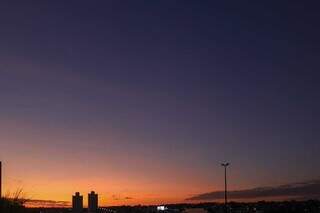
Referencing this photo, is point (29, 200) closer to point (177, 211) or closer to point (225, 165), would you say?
point (225, 165)

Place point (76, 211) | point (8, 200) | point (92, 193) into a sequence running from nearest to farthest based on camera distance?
point (8, 200)
point (76, 211)
point (92, 193)

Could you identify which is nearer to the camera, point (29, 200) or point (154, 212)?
point (29, 200)

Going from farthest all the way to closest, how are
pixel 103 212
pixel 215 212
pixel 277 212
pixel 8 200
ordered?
pixel 215 212 < pixel 277 212 < pixel 103 212 < pixel 8 200

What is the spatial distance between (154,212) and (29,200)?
122 m

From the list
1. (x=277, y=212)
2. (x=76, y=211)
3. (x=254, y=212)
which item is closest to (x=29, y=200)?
(x=76, y=211)

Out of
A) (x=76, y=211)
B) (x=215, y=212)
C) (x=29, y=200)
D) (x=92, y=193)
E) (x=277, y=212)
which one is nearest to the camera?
(x=29, y=200)

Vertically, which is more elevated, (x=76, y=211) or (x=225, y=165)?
(x=225, y=165)

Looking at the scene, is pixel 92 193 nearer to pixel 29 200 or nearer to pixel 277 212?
pixel 29 200

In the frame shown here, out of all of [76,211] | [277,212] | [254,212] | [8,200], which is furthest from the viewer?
[254,212]

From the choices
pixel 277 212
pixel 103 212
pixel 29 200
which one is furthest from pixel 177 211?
pixel 29 200

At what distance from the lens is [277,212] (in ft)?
395

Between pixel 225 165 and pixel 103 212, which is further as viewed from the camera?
pixel 103 212

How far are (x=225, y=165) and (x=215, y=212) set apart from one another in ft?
233

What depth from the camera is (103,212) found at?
→ 91.1 metres
